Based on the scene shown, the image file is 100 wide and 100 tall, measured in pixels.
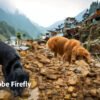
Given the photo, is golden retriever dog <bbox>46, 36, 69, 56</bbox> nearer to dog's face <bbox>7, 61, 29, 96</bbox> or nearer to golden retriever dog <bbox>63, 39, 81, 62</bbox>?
golden retriever dog <bbox>63, 39, 81, 62</bbox>

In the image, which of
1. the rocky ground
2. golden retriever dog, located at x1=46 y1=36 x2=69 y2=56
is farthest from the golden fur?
the rocky ground

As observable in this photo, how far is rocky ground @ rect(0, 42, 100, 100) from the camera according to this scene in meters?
5.97

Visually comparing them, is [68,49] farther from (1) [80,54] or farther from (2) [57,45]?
(1) [80,54]

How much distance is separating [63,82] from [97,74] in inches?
42.9

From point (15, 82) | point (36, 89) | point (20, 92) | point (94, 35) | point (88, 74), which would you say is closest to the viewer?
point (15, 82)

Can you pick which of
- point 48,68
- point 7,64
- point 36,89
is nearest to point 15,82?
point 7,64

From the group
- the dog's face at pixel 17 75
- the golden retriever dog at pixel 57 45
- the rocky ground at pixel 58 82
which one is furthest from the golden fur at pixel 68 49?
the dog's face at pixel 17 75

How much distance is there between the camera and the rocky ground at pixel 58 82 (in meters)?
5.97

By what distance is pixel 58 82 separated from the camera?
21.1 ft

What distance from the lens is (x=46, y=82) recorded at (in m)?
6.42

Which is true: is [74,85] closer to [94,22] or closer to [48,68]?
[48,68]

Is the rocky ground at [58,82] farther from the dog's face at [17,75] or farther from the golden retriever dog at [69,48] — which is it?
the golden retriever dog at [69,48]

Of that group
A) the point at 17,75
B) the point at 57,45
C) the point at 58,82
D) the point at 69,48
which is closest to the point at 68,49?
the point at 69,48

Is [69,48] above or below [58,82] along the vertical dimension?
above
